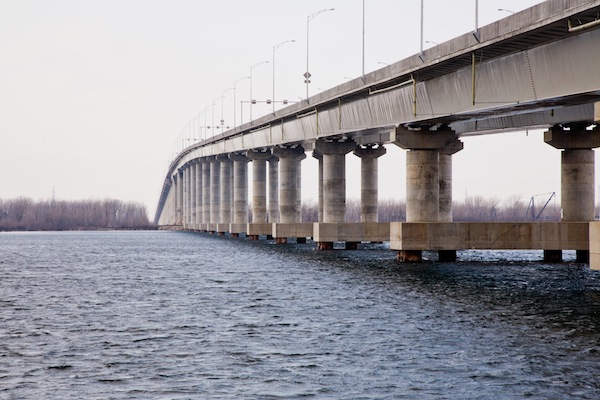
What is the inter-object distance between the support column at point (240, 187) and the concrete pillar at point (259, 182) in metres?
13.2

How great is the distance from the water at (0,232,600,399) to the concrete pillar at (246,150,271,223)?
56745 millimetres

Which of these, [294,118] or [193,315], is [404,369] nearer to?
[193,315]

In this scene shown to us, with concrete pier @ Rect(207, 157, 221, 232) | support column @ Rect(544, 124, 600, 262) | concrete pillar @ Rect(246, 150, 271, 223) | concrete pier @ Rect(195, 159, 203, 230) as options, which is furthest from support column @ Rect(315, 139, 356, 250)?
concrete pier @ Rect(195, 159, 203, 230)

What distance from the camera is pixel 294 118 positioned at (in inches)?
3415

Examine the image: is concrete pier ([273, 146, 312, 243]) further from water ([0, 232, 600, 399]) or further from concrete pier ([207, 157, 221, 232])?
concrete pier ([207, 157, 221, 232])

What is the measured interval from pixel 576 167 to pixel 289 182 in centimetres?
3797

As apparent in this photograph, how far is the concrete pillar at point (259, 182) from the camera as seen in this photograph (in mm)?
110188

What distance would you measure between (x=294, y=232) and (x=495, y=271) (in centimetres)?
3548

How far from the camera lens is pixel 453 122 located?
5588cm

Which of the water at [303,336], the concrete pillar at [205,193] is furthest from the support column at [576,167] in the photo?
the concrete pillar at [205,193]

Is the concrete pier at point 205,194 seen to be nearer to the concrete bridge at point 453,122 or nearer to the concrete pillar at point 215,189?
the concrete pillar at point 215,189

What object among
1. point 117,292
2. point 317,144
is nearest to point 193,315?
point 117,292

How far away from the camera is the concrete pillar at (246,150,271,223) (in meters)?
110

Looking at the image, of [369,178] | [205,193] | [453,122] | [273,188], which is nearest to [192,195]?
[205,193]
